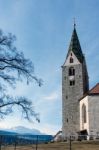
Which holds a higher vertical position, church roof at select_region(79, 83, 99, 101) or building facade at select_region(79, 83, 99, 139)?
church roof at select_region(79, 83, 99, 101)

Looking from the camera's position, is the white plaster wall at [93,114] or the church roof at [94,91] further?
the church roof at [94,91]

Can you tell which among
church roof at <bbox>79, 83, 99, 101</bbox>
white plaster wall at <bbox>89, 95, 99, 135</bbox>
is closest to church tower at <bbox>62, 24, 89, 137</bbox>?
church roof at <bbox>79, 83, 99, 101</bbox>

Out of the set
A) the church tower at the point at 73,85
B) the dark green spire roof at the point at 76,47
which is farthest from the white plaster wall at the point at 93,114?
the dark green spire roof at the point at 76,47

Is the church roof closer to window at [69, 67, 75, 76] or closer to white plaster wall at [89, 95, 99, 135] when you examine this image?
white plaster wall at [89, 95, 99, 135]

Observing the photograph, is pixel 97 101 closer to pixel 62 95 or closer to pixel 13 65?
pixel 62 95

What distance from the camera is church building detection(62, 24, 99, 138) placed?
222 feet

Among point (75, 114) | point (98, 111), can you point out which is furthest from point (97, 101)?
point (75, 114)

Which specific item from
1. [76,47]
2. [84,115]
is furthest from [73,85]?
[76,47]

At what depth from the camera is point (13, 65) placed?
1081 inches

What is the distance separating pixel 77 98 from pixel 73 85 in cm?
353

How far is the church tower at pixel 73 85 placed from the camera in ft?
239

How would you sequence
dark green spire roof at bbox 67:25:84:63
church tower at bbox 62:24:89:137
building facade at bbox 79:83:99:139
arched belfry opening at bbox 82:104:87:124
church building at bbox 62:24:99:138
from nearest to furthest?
building facade at bbox 79:83:99:139
church building at bbox 62:24:99:138
arched belfry opening at bbox 82:104:87:124
church tower at bbox 62:24:89:137
dark green spire roof at bbox 67:25:84:63

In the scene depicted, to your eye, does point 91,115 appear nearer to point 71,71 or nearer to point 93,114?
point 93,114

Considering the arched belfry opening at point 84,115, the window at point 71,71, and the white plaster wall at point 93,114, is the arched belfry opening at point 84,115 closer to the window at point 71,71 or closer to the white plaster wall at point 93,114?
the white plaster wall at point 93,114
